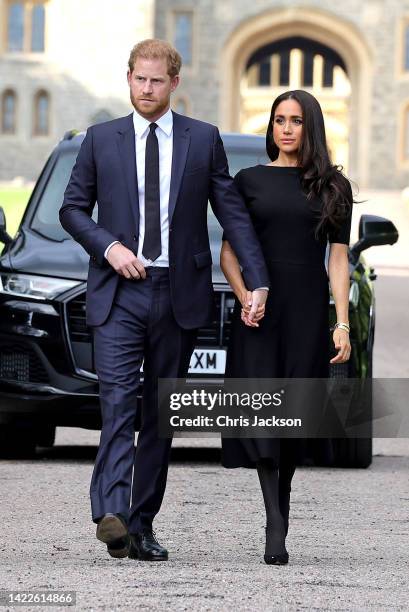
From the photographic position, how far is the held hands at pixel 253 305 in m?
5.41

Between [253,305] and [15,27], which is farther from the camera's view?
[15,27]

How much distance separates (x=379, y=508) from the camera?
7.00 metres

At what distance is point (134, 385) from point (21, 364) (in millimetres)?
2800

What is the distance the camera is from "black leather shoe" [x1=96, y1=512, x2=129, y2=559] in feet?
16.9

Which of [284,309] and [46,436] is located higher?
[284,309]

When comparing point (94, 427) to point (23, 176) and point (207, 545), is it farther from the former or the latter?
point (23, 176)

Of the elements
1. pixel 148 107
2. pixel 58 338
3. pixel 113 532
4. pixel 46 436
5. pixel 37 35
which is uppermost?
pixel 37 35

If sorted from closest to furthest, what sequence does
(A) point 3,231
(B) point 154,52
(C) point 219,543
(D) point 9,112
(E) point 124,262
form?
(E) point 124,262 → (B) point 154,52 → (C) point 219,543 → (A) point 3,231 → (D) point 9,112

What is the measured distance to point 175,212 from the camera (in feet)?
17.9

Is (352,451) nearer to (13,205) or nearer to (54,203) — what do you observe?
(54,203)

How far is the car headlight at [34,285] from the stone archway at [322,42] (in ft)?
165

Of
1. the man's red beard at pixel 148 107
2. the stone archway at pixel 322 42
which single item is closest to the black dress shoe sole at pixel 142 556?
the man's red beard at pixel 148 107

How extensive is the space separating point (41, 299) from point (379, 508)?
2086 mm

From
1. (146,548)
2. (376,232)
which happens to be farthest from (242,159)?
(146,548)
